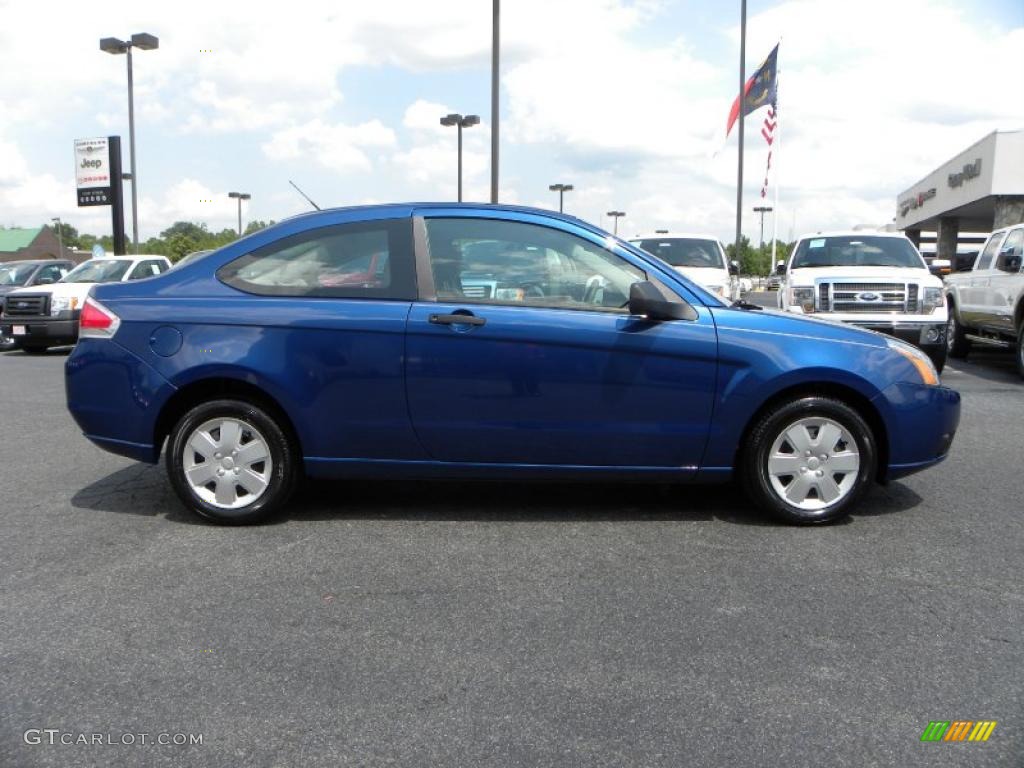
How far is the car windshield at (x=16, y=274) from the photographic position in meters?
17.6

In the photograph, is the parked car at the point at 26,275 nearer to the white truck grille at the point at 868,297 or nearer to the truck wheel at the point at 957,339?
the white truck grille at the point at 868,297

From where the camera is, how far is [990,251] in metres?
12.9

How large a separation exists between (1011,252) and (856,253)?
1981 millimetres

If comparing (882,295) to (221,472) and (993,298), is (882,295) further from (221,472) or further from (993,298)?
(221,472)

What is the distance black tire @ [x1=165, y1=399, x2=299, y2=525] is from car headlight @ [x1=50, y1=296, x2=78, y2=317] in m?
12.3

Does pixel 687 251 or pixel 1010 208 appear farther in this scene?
pixel 1010 208

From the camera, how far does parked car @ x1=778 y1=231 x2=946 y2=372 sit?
10469 millimetres

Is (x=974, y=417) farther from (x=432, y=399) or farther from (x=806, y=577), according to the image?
(x=432, y=399)

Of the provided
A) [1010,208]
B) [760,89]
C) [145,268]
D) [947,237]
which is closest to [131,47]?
[145,268]

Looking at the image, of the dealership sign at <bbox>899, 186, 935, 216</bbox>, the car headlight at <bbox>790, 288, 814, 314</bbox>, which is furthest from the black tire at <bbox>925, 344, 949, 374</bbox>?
the dealership sign at <bbox>899, 186, 935, 216</bbox>

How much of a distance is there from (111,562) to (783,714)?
10.2 ft

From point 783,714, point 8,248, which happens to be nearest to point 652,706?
point 783,714

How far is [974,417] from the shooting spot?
8.34 m

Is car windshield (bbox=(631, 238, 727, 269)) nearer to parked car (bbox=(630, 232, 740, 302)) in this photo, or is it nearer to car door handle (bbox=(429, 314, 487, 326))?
parked car (bbox=(630, 232, 740, 302))
